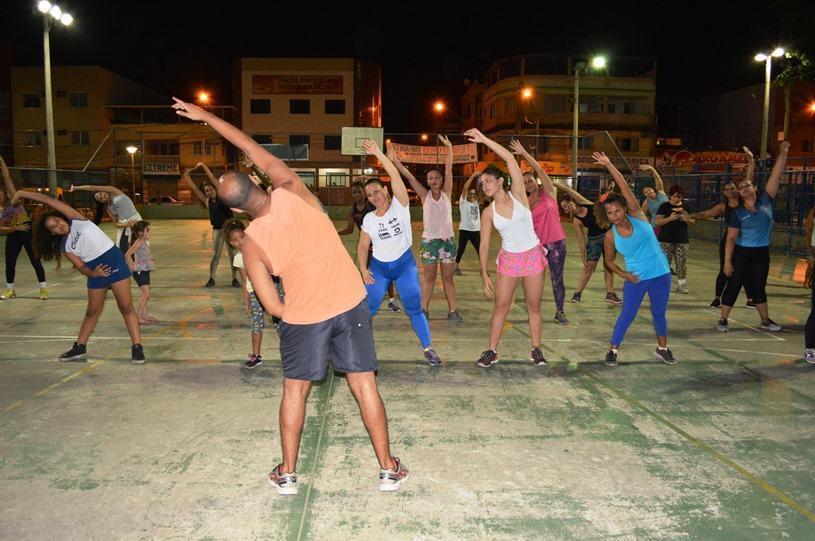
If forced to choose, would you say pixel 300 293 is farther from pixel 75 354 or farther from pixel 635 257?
pixel 75 354

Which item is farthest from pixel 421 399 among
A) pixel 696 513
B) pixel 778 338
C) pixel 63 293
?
pixel 63 293

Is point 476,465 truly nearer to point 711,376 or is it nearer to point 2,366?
point 711,376

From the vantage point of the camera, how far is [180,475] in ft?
13.5

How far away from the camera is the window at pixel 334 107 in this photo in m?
49.1

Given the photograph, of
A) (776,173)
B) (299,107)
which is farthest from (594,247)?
(299,107)

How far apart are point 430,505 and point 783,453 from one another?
2403mm

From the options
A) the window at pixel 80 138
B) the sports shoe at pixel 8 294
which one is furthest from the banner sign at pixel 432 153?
the window at pixel 80 138

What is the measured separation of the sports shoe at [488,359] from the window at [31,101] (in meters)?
50.3

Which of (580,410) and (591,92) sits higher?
(591,92)

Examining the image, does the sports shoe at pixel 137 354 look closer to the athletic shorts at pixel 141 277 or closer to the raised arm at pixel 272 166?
the athletic shorts at pixel 141 277

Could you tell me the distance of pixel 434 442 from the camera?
4.62m

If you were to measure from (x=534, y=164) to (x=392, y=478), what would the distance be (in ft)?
13.3

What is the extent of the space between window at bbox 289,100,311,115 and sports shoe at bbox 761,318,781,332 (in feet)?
145

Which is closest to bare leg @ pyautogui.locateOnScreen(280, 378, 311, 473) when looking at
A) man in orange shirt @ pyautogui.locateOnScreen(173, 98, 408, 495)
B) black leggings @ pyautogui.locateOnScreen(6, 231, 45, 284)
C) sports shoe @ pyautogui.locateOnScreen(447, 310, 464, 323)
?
man in orange shirt @ pyautogui.locateOnScreen(173, 98, 408, 495)
